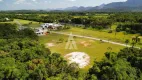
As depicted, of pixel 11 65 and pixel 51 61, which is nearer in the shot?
pixel 11 65

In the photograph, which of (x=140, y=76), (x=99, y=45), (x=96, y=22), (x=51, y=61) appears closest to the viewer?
(x=140, y=76)

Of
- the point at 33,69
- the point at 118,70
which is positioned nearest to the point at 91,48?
the point at 33,69

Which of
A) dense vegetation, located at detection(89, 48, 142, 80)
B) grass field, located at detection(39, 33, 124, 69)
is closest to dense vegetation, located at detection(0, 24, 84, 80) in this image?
dense vegetation, located at detection(89, 48, 142, 80)

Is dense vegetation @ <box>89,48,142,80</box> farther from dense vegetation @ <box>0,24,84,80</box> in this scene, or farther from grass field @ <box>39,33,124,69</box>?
grass field @ <box>39,33,124,69</box>

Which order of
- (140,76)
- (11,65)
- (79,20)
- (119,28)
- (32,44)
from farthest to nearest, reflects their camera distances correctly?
(79,20) → (119,28) → (32,44) → (11,65) → (140,76)

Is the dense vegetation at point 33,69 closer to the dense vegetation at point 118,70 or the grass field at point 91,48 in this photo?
the dense vegetation at point 118,70

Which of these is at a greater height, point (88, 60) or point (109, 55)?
point (109, 55)

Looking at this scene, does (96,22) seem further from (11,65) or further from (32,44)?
(11,65)

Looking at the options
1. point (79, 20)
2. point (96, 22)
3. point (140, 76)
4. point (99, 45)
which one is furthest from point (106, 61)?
point (79, 20)

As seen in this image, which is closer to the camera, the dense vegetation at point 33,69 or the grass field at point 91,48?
the dense vegetation at point 33,69

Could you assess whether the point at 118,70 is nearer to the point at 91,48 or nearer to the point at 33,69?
the point at 33,69

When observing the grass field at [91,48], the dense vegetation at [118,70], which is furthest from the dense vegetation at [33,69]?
the grass field at [91,48]
